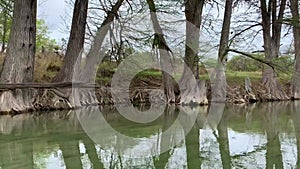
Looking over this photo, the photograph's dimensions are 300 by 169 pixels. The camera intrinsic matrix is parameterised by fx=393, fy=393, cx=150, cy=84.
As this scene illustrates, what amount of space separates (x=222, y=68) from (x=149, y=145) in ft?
28.1

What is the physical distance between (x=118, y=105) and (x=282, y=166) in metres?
8.80

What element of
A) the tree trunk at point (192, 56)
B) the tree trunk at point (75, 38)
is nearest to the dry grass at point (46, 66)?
the tree trunk at point (75, 38)

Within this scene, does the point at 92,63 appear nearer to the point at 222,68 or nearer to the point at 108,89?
the point at 108,89

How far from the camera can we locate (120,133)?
5.94 metres

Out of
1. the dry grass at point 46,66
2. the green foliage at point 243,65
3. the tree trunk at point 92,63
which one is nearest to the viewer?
the tree trunk at point 92,63

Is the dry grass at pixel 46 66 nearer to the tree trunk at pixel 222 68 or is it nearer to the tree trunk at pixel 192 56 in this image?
the tree trunk at pixel 192 56

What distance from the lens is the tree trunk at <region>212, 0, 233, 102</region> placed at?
42.6ft

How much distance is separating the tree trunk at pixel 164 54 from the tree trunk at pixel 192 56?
42cm

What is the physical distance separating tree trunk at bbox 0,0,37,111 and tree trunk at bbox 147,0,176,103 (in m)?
3.68

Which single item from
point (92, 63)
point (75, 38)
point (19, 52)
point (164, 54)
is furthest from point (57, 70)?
point (19, 52)

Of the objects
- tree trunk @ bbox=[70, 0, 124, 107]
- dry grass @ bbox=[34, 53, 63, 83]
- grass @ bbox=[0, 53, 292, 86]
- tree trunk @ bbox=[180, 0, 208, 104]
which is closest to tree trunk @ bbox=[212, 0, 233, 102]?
tree trunk @ bbox=[180, 0, 208, 104]

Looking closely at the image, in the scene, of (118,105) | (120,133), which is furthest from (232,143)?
(118,105)

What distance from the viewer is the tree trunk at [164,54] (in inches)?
454

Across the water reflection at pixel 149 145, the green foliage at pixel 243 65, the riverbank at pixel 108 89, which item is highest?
the green foliage at pixel 243 65
